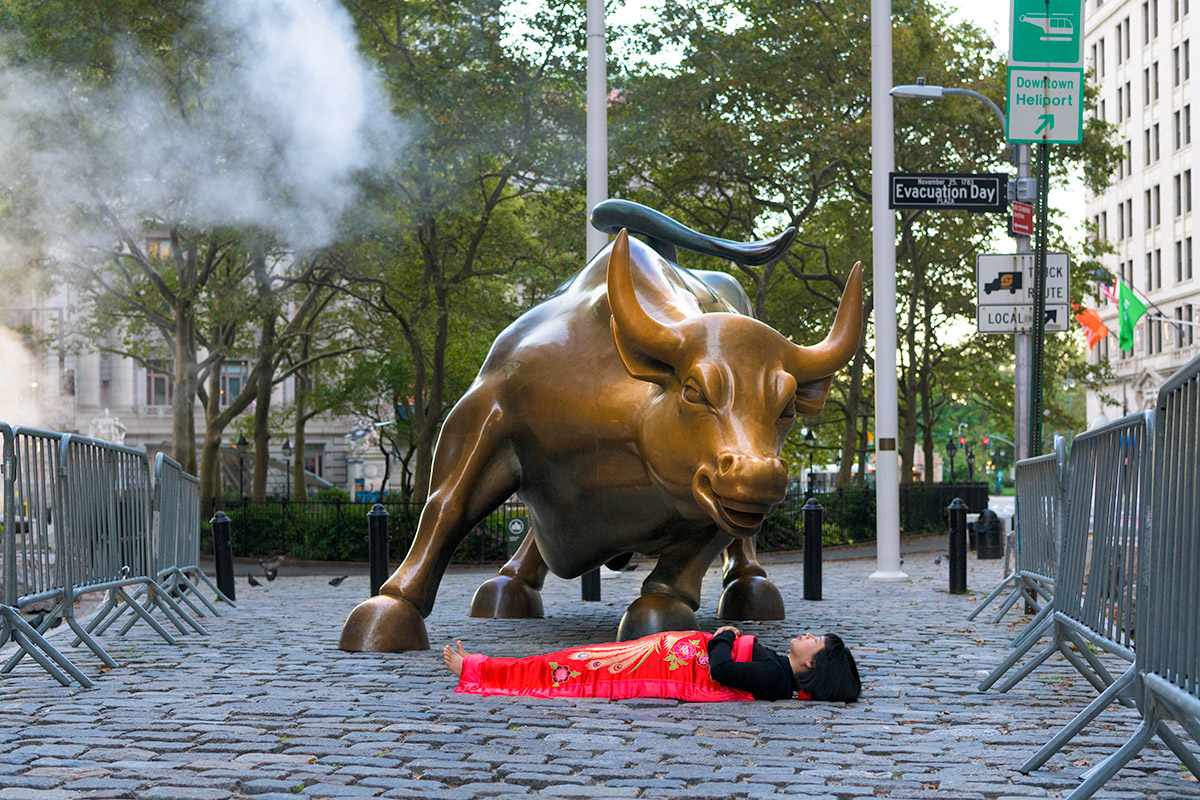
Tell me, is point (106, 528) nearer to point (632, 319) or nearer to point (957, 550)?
point (632, 319)

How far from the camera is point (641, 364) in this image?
20.2 feet

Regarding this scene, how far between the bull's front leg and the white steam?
13279 mm

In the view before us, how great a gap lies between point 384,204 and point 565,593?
29.6 ft

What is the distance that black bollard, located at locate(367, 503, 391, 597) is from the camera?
1114 centimetres

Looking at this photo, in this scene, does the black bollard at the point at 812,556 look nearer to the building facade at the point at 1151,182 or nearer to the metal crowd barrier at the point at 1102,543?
the metal crowd barrier at the point at 1102,543

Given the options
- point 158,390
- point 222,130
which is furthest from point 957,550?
point 158,390

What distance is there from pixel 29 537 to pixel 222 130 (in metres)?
14.2

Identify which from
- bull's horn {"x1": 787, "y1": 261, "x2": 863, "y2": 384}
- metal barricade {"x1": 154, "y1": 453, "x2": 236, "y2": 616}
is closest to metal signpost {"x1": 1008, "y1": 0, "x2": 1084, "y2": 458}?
bull's horn {"x1": 787, "y1": 261, "x2": 863, "y2": 384}

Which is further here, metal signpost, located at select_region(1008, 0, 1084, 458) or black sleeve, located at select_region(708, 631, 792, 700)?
metal signpost, located at select_region(1008, 0, 1084, 458)

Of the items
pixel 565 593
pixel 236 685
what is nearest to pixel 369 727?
pixel 236 685

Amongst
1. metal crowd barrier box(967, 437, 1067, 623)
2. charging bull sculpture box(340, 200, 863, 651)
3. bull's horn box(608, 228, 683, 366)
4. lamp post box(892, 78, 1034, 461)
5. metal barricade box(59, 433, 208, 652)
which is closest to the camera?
charging bull sculpture box(340, 200, 863, 651)

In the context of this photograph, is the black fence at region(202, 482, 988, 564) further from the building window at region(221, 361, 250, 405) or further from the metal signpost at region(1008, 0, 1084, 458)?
the building window at region(221, 361, 250, 405)

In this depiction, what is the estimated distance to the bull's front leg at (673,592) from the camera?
264 inches

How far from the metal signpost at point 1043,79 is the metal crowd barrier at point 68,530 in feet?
24.3
